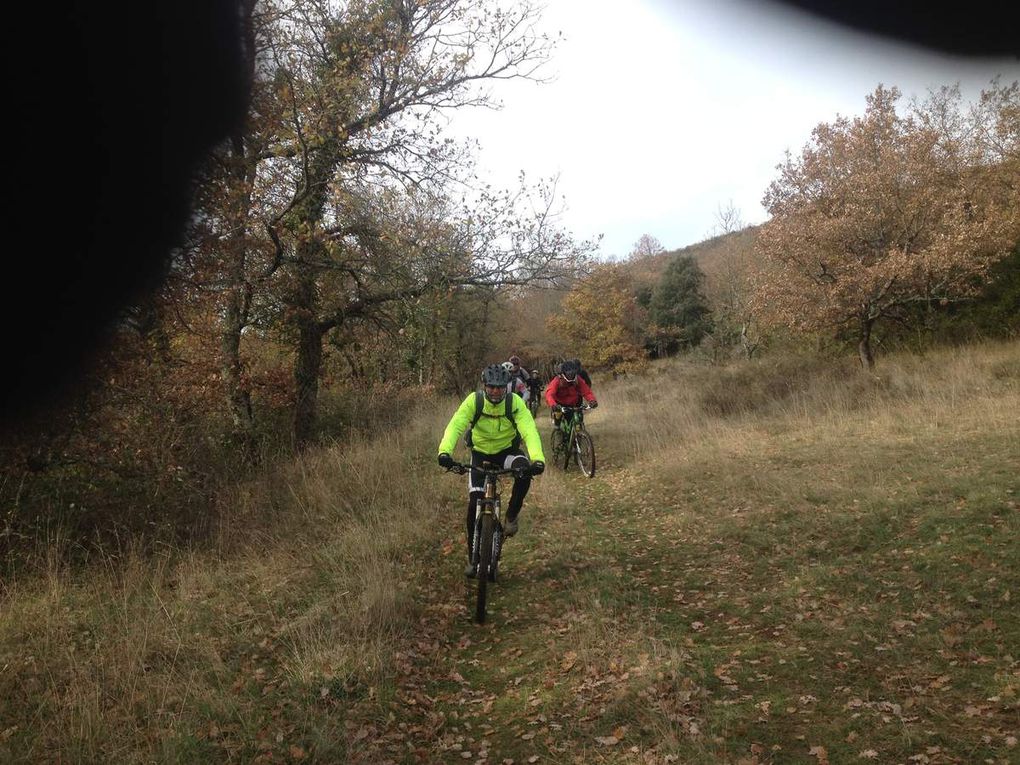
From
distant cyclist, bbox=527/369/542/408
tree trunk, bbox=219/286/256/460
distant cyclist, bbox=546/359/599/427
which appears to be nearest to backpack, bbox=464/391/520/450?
tree trunk, bbox=219/286/256/460

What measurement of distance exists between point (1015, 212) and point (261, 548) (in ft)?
67.6

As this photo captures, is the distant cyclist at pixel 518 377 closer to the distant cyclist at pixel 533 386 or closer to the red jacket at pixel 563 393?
the distant cyclist at pixel 533 386

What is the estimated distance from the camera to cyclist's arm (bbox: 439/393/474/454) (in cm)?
600

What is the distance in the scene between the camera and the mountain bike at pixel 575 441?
11.6 m

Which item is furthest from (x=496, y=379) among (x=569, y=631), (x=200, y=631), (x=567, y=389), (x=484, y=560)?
(x=567, y=389)

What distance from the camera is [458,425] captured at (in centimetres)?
612

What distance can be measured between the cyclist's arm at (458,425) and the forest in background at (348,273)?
342 centimetres

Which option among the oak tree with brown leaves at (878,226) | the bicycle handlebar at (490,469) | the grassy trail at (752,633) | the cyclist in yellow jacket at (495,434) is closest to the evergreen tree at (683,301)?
the oak tree with brown leaves at (878,226)

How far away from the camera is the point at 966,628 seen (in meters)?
4.46

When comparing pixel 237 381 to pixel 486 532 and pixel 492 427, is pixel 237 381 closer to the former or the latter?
pixel 492 427

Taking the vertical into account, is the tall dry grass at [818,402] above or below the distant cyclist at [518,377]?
below

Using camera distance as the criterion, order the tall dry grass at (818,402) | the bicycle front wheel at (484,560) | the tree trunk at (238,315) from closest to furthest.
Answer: the bicycle front wheel at (484,560), the tree trunk at (238,315), the tall dry grass at (818,402)

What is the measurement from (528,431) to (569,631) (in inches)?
69.1

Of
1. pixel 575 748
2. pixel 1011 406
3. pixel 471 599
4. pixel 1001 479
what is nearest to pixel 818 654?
pixel 575 748
